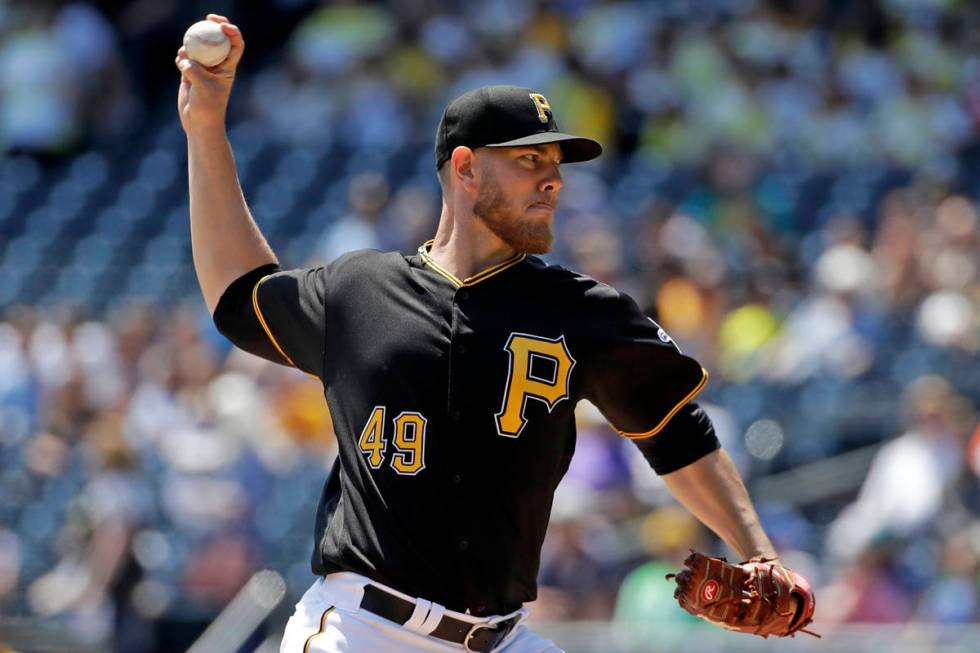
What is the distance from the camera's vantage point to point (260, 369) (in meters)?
8.94

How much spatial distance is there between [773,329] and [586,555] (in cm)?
191

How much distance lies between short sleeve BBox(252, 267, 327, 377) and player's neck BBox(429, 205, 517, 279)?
0.27 m

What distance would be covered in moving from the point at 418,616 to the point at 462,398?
43 cm

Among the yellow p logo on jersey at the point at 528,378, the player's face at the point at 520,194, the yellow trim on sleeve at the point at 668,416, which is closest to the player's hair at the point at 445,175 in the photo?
the player's face at the point at 520,194

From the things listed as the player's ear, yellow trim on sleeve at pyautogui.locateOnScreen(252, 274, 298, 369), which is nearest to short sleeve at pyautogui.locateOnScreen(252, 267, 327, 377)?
yellow trim on sleeve at pyautogui.locateOnScreen(252, 274, 298, 369)

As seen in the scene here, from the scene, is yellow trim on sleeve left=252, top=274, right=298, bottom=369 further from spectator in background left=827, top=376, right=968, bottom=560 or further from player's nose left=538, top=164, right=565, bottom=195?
spectator in background left=827, top=376, right=968, bottom=560

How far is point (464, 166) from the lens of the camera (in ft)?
11.2

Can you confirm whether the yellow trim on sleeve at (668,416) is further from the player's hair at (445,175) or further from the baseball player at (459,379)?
the player's hair at (445,175)

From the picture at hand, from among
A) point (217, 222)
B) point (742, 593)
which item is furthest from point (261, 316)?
point (742, 593)

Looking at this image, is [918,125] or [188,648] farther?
[918,125]

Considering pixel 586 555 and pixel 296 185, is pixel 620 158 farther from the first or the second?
pixel 586 555

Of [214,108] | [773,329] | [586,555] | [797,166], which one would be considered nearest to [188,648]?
[586,555]

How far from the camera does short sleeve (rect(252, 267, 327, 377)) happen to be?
3.44 metres

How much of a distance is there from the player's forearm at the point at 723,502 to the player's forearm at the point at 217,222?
1027 millimetres
